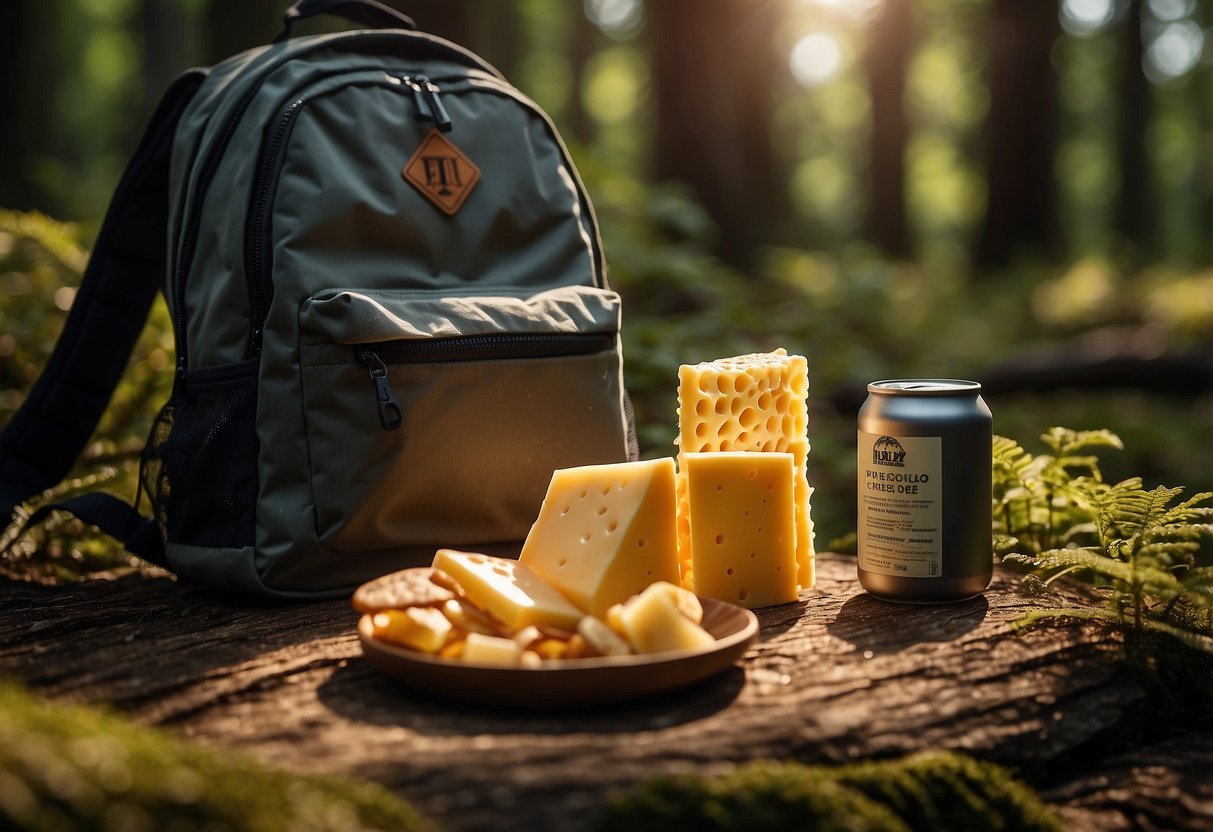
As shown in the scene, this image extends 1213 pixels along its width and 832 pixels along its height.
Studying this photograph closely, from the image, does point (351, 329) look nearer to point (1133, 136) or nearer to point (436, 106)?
point (436, 106)

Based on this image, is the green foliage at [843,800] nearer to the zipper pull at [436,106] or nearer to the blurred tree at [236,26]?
the zipper pull at [436,106]

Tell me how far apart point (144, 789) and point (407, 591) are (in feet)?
2.21

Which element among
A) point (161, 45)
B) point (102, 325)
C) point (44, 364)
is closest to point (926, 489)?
point (102, 325)

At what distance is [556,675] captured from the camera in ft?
5.28

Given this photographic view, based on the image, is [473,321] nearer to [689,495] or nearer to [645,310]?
[689,495]

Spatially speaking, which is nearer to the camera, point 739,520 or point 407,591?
point 407,591

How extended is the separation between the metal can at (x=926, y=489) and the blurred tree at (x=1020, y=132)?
33.1 feet

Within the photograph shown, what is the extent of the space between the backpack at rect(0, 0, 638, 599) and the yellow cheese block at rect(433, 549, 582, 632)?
17.4 inches

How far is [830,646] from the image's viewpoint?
2.04m

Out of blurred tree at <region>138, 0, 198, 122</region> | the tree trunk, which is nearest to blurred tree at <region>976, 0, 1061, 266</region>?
the tree trunk

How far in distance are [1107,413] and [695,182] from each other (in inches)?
125

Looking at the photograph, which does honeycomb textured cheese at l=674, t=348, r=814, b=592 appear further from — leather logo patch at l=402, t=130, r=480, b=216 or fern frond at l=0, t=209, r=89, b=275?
fern frond at l=0, t=209, r=89, b=275

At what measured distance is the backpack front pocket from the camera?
7.44ft

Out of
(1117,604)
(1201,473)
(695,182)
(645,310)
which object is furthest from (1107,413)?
(1117,604)
